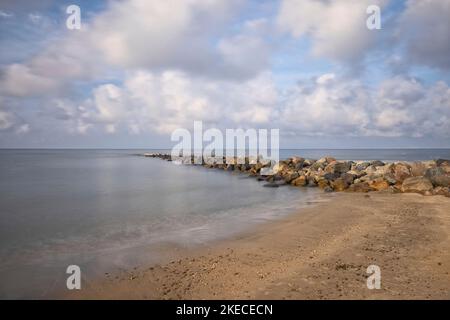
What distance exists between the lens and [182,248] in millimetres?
10375

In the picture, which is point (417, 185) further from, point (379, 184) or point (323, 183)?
point (323, 183)

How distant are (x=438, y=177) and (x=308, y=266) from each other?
18.6 meters

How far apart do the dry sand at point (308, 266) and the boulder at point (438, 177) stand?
29.8 feet

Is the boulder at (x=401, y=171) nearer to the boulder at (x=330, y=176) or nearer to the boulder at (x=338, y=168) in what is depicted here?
the boulder at (x=338, y=168)

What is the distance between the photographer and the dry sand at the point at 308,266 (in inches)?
266

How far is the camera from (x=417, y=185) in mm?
21094

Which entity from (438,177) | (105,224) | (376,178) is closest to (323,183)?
(376,178)

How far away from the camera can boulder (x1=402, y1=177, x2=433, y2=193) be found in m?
20.6

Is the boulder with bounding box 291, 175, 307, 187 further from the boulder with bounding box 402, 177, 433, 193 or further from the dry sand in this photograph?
the dry sand

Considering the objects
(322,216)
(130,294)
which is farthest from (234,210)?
(130,294)
